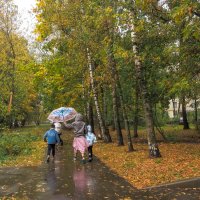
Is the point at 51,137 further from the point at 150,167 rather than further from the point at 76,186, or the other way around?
the point at 76,186

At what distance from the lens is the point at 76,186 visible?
9484 mm

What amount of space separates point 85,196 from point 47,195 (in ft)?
3.14

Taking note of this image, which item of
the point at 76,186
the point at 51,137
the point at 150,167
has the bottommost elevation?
the point at 76,186

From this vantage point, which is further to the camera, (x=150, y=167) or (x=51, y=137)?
(x=51, y=137)

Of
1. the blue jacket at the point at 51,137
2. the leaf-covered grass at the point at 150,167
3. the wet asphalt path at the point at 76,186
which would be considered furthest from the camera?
the blue jacket at the point at 51,137

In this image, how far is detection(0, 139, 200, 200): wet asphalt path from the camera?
8367 mm

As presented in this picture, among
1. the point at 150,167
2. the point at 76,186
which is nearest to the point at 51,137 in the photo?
the point at 150,167

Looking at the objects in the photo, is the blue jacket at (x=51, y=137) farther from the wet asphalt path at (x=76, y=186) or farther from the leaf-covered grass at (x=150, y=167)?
the leaf-covered grass at (x=150, y=167)

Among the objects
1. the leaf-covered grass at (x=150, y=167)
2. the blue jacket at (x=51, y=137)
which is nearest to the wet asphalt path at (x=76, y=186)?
the leaf-covered grass at (x=150, y=167)

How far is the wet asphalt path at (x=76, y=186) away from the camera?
8367 mm

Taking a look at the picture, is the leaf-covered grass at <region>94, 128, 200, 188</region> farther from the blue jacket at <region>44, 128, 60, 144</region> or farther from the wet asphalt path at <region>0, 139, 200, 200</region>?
the blue jacket at <region>44, 128, 60, 144</region>

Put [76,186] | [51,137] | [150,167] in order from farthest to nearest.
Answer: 1. [51,137]
2. [150,167]
3. [76,186]

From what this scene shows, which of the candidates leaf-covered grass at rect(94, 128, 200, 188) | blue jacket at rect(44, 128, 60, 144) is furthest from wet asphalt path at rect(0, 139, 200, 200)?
blue jacket at rect(44, 128, 60, 144)

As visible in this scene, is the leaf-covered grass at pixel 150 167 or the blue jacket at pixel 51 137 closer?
the leaf-covered grass at pixel 150 167
